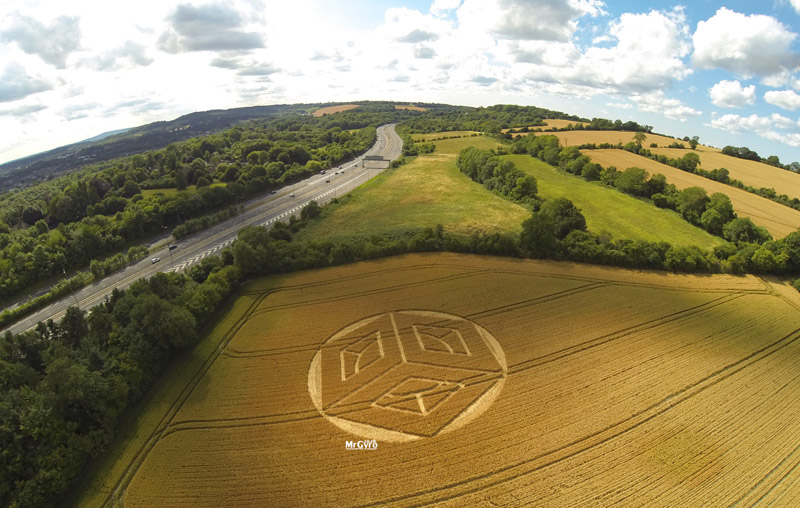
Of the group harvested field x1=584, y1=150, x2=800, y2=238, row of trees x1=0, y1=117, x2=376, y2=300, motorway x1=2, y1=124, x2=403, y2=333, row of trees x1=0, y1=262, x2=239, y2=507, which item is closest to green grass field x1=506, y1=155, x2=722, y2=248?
harvested field x1=584, y1=150, x2=800, y2=238

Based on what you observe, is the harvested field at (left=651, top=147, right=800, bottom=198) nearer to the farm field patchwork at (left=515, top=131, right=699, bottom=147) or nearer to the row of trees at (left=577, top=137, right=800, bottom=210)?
the row of trees at (left=577, top=137, right=800, bottom=210)

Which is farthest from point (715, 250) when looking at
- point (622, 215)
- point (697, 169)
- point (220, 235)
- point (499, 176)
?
point (220, 235)

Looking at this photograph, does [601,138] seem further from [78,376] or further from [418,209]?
[78,376]

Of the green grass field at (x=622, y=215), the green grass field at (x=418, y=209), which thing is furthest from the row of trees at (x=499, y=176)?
the green grass field at (x=622, y=215)

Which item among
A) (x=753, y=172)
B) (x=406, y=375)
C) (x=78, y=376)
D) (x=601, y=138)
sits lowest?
(x=406, y=375)

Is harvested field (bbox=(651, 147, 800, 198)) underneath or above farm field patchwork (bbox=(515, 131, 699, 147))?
underneath

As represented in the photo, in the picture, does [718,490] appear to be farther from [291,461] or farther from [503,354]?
[291,461]

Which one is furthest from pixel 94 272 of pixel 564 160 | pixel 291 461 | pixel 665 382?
pixel 564 160
